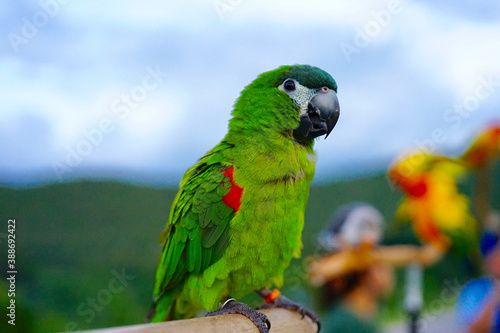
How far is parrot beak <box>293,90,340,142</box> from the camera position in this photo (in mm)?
1293

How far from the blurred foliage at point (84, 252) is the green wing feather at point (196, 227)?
102 centimetres

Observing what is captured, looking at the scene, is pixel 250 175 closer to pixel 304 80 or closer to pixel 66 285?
pixel 304 80

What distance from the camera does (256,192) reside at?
128 cm

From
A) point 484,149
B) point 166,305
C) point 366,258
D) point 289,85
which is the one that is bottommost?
→ point 366,258

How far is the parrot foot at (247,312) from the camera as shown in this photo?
1191 mm

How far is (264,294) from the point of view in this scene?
60.5 inches

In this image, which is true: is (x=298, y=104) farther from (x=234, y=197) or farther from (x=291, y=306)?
(x=291, y=306)

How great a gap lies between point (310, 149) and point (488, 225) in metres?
2.14

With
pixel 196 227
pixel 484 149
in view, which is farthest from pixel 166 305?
pixel 484 149

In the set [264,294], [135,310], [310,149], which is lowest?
[135,310]

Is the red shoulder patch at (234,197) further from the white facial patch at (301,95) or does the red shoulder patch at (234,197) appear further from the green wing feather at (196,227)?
the white facial patch at (301,95)

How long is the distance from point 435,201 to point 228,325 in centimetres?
221

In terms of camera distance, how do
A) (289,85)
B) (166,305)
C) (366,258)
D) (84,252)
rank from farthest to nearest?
(366,258) → (84,252) → (166,305) → (289,85)

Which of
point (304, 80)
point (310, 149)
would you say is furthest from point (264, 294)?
point (304, 80)
